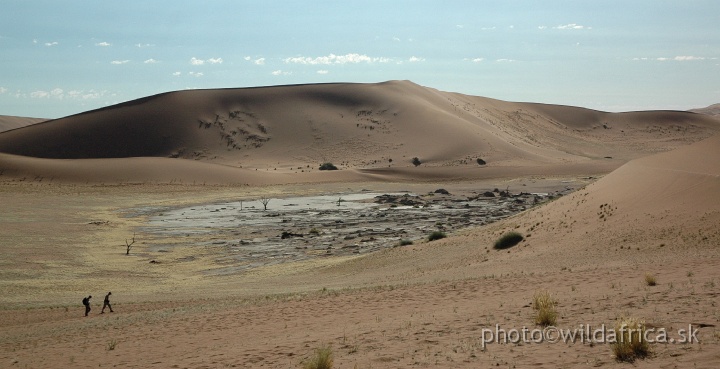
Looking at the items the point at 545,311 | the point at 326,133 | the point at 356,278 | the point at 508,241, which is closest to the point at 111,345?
the point at 545,311

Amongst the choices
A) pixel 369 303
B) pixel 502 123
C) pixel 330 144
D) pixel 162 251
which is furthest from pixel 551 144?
pixel 369 303

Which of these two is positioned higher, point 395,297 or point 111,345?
point 395,297

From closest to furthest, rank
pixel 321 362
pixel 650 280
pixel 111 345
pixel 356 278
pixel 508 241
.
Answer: pixel 321 362, pixel 650 280, pixel 111 345, pixel 356 278, pixel 508 241

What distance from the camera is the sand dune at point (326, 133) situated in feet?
356

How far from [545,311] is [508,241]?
16.5 metres

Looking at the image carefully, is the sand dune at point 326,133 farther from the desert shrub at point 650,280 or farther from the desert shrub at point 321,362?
the desert shrub at point 321,362

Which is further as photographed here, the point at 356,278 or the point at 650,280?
the point at 356,278

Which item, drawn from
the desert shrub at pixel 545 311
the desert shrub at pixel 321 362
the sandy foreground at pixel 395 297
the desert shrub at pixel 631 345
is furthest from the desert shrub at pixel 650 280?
the desert shrub at pixel 321 362

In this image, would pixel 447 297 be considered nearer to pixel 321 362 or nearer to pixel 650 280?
pixel 650 280

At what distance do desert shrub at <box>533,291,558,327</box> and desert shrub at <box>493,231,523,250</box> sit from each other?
1488 cm

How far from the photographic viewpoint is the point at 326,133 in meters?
121

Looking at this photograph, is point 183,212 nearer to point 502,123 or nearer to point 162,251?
point 162,251

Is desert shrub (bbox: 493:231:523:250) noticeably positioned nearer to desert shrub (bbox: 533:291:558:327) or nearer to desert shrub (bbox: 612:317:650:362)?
desert shrub (bbox: 533:291:558:327)

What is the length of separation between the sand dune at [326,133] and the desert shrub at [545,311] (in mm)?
82426
